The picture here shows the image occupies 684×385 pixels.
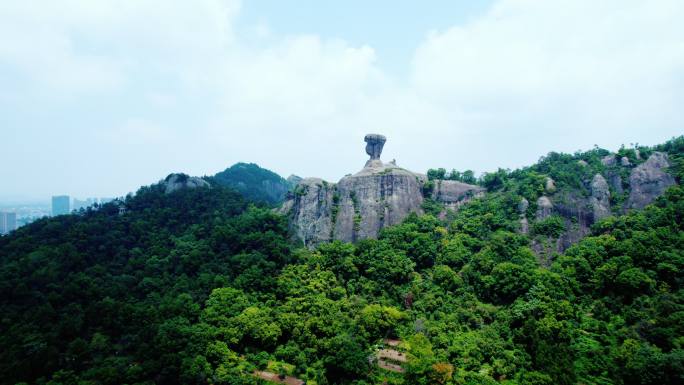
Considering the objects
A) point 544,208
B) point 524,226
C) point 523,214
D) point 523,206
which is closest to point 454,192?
point 523,206

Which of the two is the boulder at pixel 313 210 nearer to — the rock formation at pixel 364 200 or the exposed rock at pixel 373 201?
the rock formation at pixel 364 200

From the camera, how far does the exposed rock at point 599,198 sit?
137ft

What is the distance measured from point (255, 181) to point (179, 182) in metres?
36.2

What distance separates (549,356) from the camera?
27.1m

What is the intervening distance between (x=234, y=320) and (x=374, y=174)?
23.4 metres

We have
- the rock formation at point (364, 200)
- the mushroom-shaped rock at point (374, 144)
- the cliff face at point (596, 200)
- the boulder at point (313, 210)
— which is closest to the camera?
the cliff face at point (596, 200)

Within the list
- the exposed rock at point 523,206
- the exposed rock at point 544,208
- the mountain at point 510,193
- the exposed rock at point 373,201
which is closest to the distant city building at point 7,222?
the mountain at point 510,193

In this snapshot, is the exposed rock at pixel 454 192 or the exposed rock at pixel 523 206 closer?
the exposed rock at pixel 523 206

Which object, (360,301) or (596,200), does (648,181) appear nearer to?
(596,200)

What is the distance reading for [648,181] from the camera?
1660 inches

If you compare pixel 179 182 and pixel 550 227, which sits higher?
pixel 179 182

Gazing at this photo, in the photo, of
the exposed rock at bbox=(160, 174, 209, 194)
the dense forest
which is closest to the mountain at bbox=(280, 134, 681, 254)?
the dense forest

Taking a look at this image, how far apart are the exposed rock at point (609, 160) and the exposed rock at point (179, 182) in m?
50.3

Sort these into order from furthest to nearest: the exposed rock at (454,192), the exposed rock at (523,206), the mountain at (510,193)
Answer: the exposed rock at (454,192)
the exposed rock at (523,206)
the mountain at (510,193)
